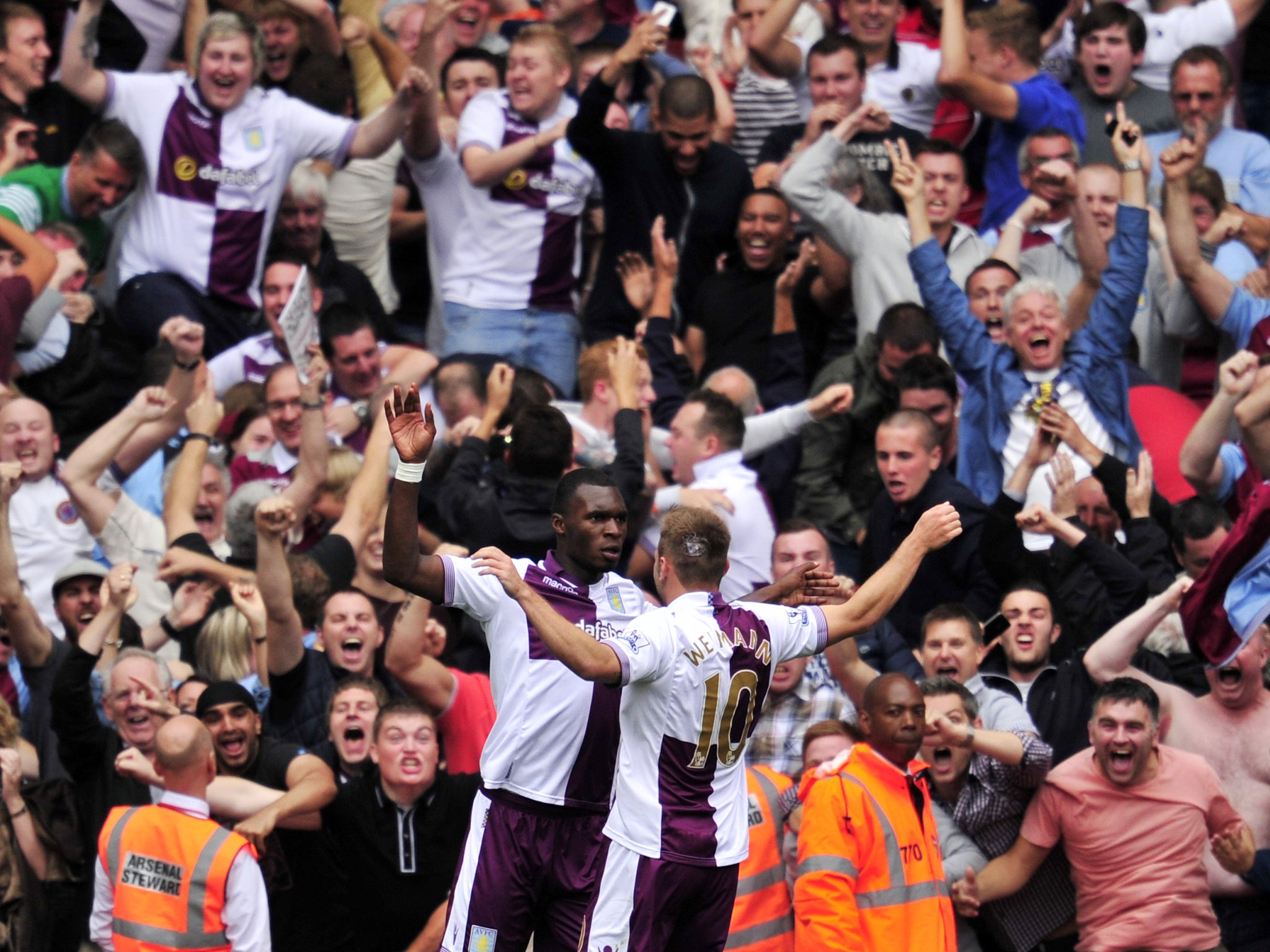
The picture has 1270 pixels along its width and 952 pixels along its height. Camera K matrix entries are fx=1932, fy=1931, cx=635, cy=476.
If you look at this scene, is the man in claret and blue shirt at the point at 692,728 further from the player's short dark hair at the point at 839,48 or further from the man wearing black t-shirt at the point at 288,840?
the player's short dark hair at the point at 839,48

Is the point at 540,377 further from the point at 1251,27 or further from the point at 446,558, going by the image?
the point at 1251,27

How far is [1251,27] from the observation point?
14.1 metres

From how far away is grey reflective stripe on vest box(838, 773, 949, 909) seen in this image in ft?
23.5

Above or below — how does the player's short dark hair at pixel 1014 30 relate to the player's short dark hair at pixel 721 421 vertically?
above

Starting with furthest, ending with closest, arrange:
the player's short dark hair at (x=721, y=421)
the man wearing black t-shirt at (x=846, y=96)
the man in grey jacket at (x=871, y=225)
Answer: the man wearing black t-shirt at (x=846, y=96)
the man in grey jacket at (x=871, y=225)
the player's short dark hair at (x=721, y=421)

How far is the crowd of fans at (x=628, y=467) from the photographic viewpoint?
7027 millimetres

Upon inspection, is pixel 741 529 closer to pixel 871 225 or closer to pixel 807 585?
pixel 871 225

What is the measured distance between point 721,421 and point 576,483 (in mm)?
3174

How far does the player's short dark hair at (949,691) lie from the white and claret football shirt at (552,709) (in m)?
1.72

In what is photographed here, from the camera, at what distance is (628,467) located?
8.83 m

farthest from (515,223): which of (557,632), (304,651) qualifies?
(557,632)

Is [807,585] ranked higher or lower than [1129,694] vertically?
higher

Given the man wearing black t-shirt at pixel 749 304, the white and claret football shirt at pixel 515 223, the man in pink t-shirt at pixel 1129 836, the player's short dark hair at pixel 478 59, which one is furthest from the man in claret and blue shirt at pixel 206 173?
the man in pink t-shirt at pixel 1129 836

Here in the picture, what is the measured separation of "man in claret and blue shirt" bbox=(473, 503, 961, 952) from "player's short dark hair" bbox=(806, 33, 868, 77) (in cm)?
588
